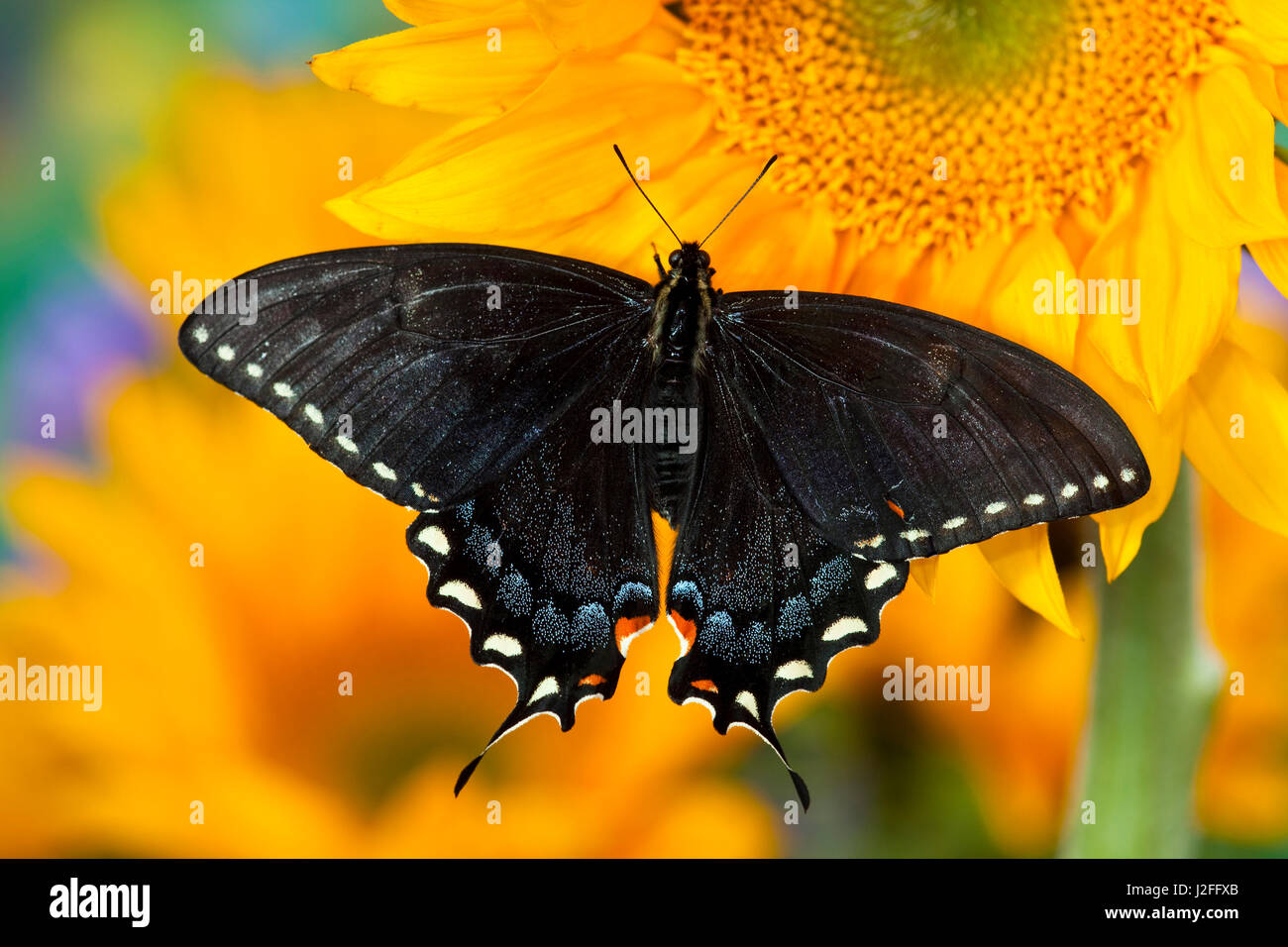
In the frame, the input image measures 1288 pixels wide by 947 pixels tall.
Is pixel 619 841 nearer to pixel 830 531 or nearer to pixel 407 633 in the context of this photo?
pixel 407 633

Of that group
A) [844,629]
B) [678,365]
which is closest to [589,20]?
[678,365]

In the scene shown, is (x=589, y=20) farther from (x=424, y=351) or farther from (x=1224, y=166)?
(x=1224, y=166)

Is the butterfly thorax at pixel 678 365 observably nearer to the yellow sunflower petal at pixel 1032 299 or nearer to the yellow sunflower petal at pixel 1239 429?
the yellow sunflower petal at pixel 1032 299

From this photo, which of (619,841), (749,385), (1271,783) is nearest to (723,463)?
(749,385)

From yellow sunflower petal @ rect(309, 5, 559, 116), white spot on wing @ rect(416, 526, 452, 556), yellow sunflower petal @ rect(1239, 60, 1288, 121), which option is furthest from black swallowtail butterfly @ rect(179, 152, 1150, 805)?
yellow sunflower petal @ rect(1239, 60, 1288, 121)

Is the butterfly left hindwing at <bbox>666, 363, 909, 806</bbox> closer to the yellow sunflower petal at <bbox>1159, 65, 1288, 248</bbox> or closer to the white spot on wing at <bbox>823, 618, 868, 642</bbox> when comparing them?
the white spot on wing at <bbox>823, 618, 868, 642</bbox>
